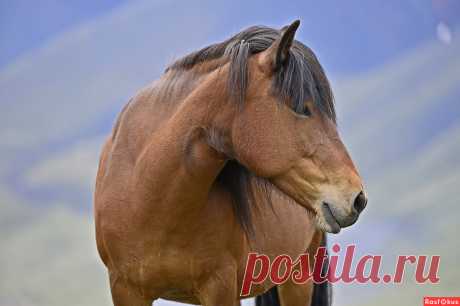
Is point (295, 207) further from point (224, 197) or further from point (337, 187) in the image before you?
point (337, 187)

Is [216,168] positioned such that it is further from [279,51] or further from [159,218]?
[279,51]

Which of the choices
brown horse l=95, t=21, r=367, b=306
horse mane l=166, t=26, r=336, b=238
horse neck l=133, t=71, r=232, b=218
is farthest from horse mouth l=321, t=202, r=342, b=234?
horse neck l=133, t=71, r=232, b=218

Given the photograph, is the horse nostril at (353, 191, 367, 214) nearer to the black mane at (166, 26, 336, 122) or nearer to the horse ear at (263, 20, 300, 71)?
the black mane at (166, 26, 336, 122)

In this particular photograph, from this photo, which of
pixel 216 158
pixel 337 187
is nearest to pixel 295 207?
pixel 216 158

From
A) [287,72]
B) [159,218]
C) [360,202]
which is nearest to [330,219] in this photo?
[360,202]

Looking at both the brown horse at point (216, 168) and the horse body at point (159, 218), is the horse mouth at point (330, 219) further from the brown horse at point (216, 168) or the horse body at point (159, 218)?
the horse body at point (159, 218)

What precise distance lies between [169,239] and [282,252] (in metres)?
0.81

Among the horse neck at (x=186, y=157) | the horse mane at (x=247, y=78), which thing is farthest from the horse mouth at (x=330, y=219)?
the horse neck at (x=186, y=157)

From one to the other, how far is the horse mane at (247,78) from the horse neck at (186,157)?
0.28 ft

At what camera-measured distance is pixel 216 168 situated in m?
2.60

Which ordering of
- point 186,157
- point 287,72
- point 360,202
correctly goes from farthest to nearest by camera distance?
1. point 186,157
2. point 287,72
3. point 360,202

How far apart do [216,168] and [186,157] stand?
0.12 m

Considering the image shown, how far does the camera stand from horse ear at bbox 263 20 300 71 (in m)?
2.33

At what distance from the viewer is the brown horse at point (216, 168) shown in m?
2.32
